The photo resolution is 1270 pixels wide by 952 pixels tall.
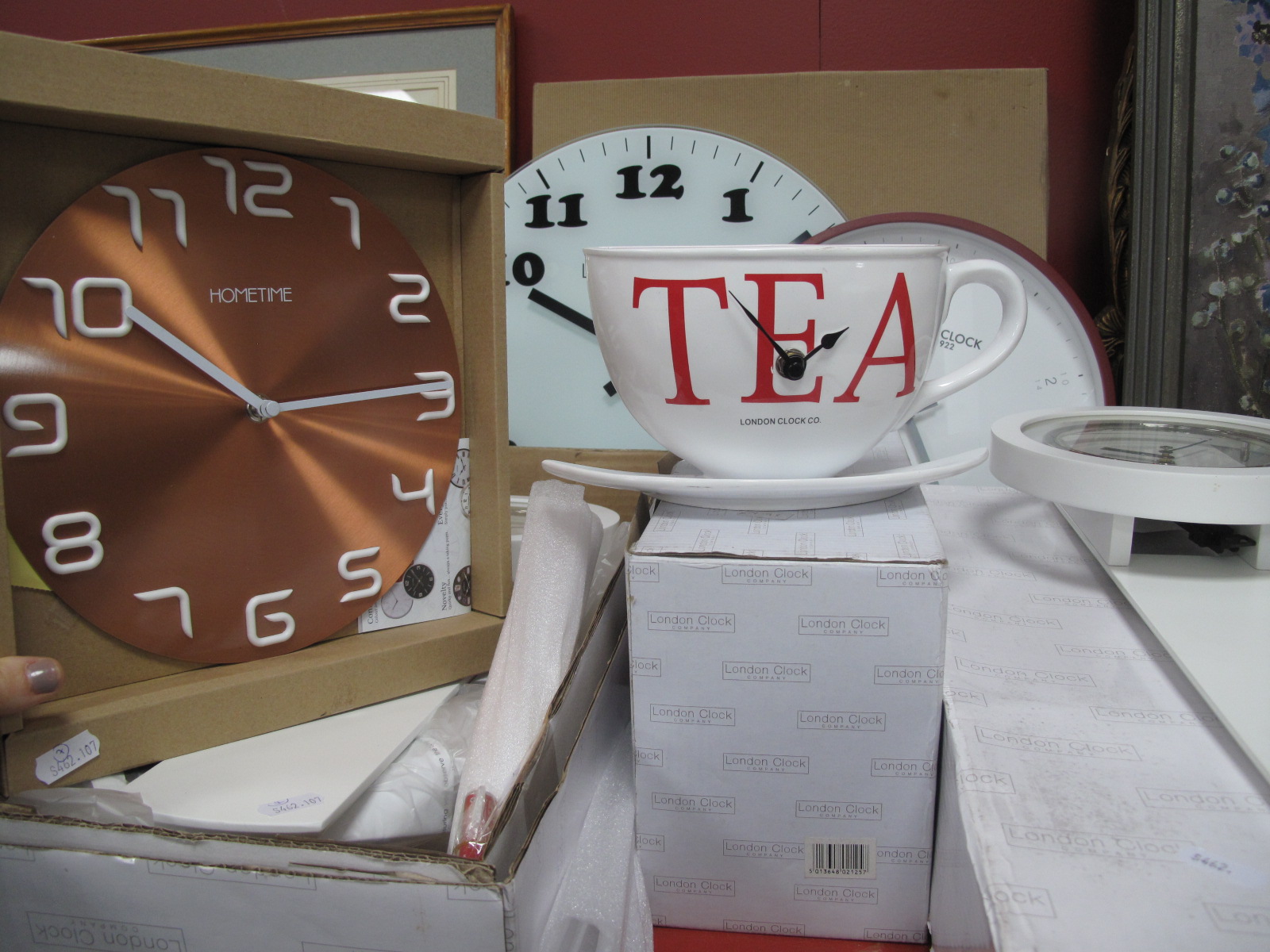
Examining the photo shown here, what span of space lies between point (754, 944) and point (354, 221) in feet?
1.81

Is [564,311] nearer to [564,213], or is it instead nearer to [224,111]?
[564,213]

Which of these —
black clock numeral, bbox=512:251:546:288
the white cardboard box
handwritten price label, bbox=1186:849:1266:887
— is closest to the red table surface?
the white cardboard box

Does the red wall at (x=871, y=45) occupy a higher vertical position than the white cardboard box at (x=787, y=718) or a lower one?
higher

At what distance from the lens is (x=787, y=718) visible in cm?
54

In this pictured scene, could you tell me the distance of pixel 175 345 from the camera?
1.85 feet

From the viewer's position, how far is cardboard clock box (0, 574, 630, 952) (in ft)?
1.36

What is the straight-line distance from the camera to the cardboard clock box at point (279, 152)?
51 centimetres

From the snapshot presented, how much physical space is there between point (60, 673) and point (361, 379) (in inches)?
10.4

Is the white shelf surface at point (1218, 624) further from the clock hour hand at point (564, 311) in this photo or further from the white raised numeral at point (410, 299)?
the clock hour hand at point (564, 311)

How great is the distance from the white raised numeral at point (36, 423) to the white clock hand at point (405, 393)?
125 millimetres

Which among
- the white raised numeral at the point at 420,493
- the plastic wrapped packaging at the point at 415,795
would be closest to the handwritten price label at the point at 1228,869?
the plastic wrapped packaging at the point at 415,795

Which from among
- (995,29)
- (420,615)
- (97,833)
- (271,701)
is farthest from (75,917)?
(995,29)

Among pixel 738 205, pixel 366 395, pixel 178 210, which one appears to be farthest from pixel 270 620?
pixel 738 205

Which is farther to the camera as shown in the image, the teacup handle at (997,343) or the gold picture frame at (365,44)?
the gold picture frame at (365,44)
